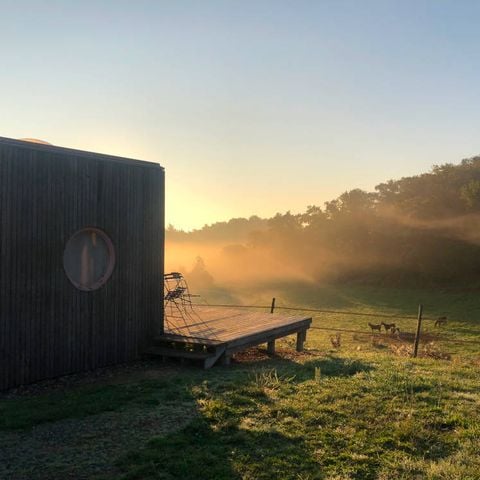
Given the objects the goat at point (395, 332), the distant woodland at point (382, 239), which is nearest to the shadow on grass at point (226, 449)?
the goat at point (395, 332)

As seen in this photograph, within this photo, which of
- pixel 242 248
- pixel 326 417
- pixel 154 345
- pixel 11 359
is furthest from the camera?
pixel 242 248

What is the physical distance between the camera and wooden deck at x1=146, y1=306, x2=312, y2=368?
30.0ft

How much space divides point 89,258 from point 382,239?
35.9 meters

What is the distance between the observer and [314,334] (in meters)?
19.1

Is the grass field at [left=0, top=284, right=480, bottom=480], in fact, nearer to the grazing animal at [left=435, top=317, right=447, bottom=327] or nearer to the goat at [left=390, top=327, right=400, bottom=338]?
the goat at [left=390, top=327, right=400, bottom=338]

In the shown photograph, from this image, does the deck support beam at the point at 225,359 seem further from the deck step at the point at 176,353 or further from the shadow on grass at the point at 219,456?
the shadow on grass at the point at 219,456

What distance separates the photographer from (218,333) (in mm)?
10000

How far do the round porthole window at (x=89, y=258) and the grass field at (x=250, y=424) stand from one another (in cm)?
170

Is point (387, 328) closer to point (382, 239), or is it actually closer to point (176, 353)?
point (176, 353)

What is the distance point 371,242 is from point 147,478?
40.1 meters

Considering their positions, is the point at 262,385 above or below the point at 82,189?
below

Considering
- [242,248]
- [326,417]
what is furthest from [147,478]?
[242,248]

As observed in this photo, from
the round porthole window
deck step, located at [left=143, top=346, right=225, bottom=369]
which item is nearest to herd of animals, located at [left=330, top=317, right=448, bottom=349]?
deck step, located at [left=143, top=346, right=225, bottom=369]

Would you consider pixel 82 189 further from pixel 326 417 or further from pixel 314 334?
pixel 314 334
